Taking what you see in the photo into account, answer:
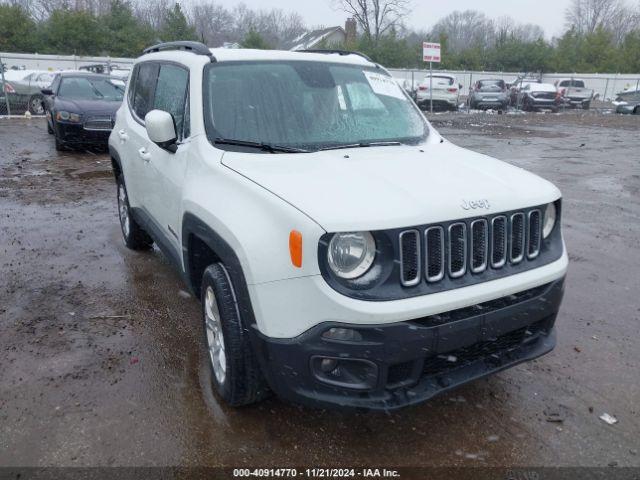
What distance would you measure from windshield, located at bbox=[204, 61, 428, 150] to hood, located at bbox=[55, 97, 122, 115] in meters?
8.65

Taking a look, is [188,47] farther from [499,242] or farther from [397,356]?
[397,356]

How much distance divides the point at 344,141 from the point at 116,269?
9.44ft

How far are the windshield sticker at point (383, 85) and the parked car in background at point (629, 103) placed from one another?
26240 millimetres

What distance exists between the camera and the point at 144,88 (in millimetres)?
4820

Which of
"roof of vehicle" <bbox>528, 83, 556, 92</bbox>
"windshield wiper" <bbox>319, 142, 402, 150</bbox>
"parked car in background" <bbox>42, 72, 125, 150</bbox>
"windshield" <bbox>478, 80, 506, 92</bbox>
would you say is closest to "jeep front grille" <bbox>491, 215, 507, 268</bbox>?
"windshield wiper" <bbox>319, 142, 402, 150</bbox>

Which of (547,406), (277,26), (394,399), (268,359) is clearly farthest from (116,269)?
(277,26)

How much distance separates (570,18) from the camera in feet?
264

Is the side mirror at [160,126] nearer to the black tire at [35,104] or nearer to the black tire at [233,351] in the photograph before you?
the black tire at [233,351]

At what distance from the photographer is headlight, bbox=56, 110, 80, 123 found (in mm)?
11281

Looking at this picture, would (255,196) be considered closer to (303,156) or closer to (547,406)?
(303,156)

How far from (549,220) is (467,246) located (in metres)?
0.78

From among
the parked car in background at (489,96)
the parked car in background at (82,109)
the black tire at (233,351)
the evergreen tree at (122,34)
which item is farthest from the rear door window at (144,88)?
the evergreen tree at (122,34)

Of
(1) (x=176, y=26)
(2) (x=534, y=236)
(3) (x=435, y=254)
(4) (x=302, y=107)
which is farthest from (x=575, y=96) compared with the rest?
(3) (x=435, y=254)

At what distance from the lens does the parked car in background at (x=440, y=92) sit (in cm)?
2553
